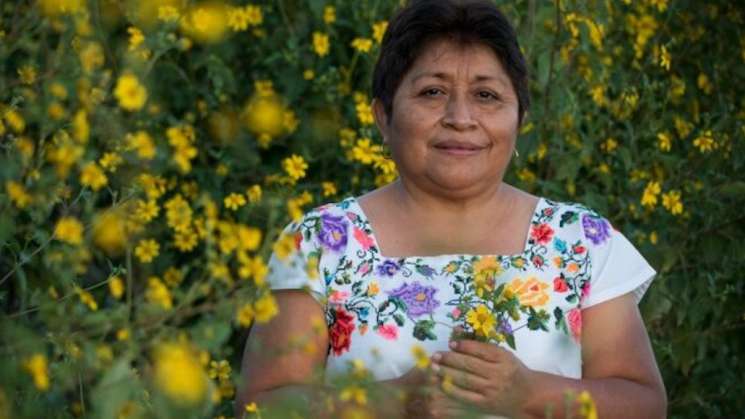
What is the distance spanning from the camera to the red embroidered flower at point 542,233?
271cm

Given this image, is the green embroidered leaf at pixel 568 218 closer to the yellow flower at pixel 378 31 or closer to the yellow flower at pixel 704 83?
the yellow flower at pixel 378 31

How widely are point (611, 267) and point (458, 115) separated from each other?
362mm

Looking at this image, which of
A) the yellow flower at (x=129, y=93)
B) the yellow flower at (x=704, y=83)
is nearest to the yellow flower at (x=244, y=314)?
the yellow flower at (x=129, y=93)

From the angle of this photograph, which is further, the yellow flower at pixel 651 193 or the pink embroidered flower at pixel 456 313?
the yellow flower at pixel 651 193

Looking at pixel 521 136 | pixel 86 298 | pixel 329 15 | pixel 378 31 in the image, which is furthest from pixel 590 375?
pixel 329 15

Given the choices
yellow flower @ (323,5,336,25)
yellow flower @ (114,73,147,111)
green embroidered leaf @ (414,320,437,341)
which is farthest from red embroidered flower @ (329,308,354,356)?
yellow flower @ (323,5,336,25)

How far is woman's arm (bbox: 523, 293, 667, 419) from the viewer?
2.50 m

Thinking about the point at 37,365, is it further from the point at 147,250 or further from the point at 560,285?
the point at 147,250

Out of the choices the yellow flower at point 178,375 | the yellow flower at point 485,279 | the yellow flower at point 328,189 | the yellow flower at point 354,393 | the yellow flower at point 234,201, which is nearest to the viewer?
the yellow flower at point 178,375

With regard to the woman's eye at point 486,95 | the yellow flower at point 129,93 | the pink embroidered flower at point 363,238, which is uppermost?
the woman's eye at point 486,95

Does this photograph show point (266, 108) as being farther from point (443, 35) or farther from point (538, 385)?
point (538, 385)

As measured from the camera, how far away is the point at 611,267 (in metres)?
2.67

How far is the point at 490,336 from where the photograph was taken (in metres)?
2.30

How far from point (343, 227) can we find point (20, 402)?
0.95 meters
